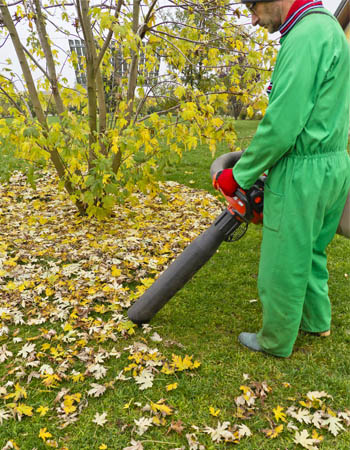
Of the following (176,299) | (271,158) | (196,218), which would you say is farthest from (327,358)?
(196,218)

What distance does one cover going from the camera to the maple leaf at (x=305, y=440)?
191 centimetres

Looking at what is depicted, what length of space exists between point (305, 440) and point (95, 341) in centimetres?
153

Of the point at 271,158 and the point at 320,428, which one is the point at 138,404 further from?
the point at 271,158

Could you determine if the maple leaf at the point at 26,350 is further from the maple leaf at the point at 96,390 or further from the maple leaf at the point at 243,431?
the maple leaf at the point at 243,431

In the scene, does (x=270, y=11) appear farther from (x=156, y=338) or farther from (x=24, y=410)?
(x=24, y=410)

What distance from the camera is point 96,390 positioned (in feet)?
7.39

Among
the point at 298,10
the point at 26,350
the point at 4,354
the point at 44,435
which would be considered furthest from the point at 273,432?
the point at 298,10

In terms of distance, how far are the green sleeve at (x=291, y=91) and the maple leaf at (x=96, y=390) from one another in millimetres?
1679

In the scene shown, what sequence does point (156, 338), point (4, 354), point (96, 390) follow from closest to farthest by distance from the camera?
point (96, 390) < point (4, 354) < point (156, 338)

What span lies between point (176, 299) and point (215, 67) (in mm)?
2564

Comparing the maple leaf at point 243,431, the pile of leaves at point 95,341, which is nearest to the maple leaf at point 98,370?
the pile of leaves at point 95,341

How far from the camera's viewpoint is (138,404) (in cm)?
216

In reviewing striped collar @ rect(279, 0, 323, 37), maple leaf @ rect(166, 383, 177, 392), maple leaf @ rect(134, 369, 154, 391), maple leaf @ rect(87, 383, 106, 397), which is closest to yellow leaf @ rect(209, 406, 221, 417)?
maple leaf @ rect(166, 383, 177, 392)

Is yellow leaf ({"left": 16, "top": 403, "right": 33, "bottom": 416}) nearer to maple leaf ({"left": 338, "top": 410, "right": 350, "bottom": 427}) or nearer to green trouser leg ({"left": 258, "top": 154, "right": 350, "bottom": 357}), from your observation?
green trouser leg ({"left": 258, "top": 154, "right": 350, "bottom": 357})
